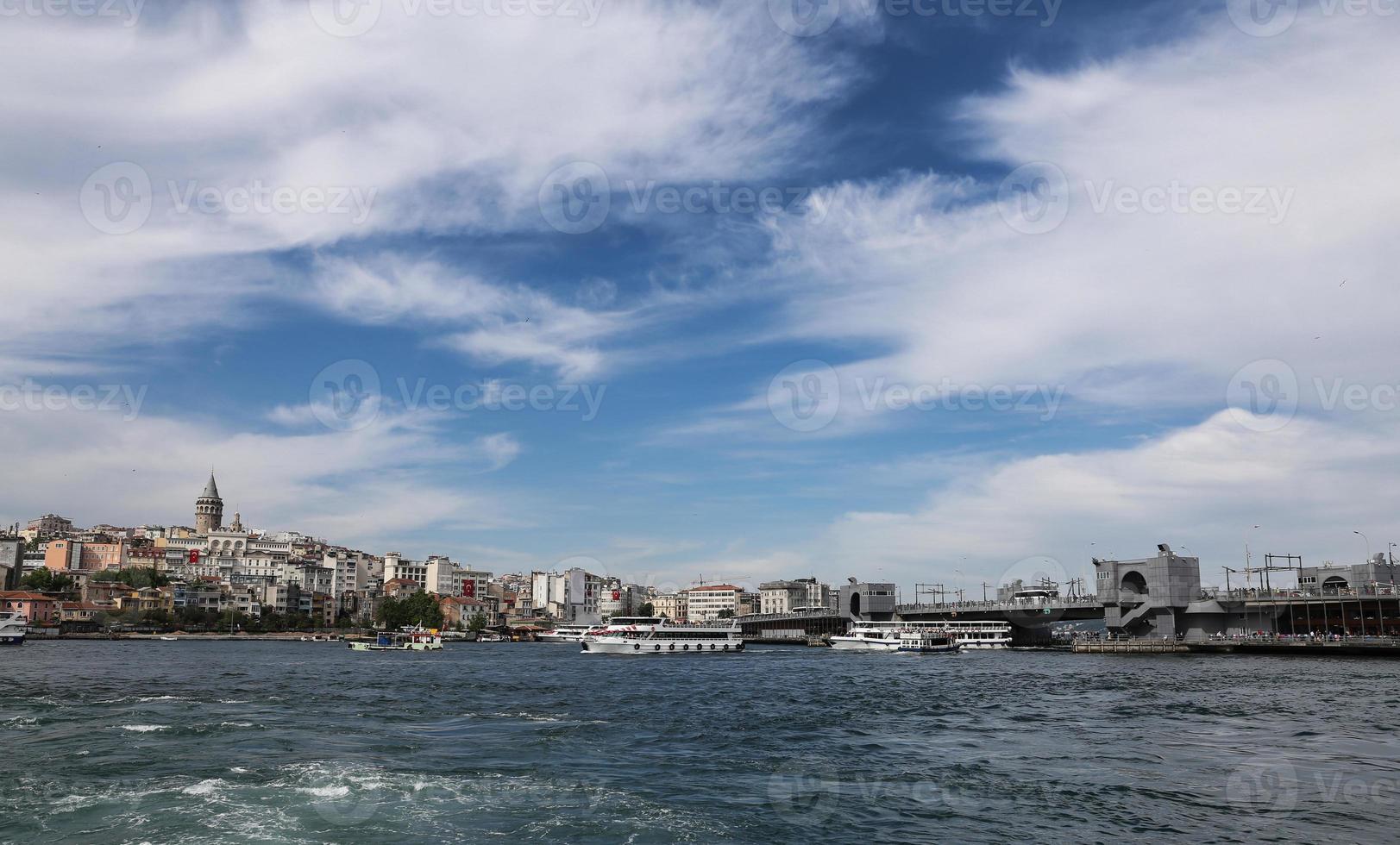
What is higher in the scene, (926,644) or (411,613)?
(411,613)

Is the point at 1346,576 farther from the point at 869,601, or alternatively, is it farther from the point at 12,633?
the point at 12,633

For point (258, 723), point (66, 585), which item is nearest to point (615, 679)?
point (258, 723)

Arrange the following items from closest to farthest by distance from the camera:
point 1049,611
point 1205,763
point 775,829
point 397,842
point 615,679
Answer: point 397,842
point 775,829
point 1205,763
point 615,679
point 1049,611

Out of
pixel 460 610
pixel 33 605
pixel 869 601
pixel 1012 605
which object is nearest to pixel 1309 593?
pixel 1012 605

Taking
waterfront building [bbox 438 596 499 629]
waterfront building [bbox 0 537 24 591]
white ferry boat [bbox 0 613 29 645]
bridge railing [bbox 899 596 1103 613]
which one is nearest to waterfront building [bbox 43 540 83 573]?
waterfront building [bbox 0 537 24 591]

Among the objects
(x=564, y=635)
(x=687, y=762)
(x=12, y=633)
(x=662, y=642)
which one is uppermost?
(x=687, y=762)

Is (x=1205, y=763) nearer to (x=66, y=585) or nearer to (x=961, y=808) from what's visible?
(x=961, y=808)
